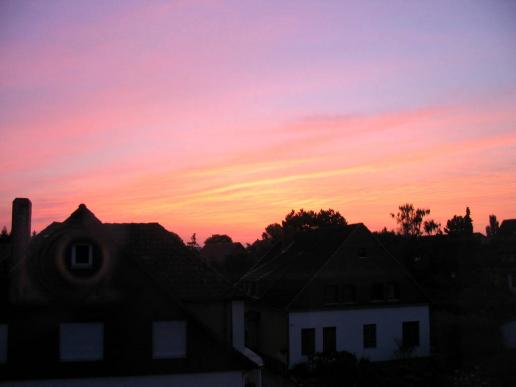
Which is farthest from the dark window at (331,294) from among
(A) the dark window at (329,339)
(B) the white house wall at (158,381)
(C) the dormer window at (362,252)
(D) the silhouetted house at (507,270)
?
(B) the white house wall at (158,381)

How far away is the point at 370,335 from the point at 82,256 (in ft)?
52.1

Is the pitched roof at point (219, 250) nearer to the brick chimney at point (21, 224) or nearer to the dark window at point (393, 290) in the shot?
the dark window at point (393, 290)

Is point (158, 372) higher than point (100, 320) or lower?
lower

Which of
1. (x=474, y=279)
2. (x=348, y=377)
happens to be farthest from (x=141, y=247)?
(x=474, y=279)

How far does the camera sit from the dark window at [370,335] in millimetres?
26062

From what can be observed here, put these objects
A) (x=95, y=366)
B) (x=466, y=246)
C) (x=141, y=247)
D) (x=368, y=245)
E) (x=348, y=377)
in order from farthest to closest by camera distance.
Answer: (x=466, y=246) < (x=368, y=245) < (x=348, y=377) < (x=141, y=247) < (x=95, y=366)

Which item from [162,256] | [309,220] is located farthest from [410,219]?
[162,256]

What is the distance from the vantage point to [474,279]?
2897cm

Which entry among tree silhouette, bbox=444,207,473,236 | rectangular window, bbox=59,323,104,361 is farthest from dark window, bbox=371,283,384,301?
rectangular window, bbox=59,323,104,361

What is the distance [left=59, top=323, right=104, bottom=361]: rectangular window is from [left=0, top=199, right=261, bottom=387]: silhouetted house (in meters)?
0.02

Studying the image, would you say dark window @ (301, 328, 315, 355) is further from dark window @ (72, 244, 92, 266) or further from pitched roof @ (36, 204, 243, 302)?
dark window @ (72, 244, 92, 266)

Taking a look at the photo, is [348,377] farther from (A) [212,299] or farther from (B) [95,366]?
(B) [95,366]

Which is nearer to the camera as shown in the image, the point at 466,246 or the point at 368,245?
the point at 368,245

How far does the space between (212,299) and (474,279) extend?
58.7ft
